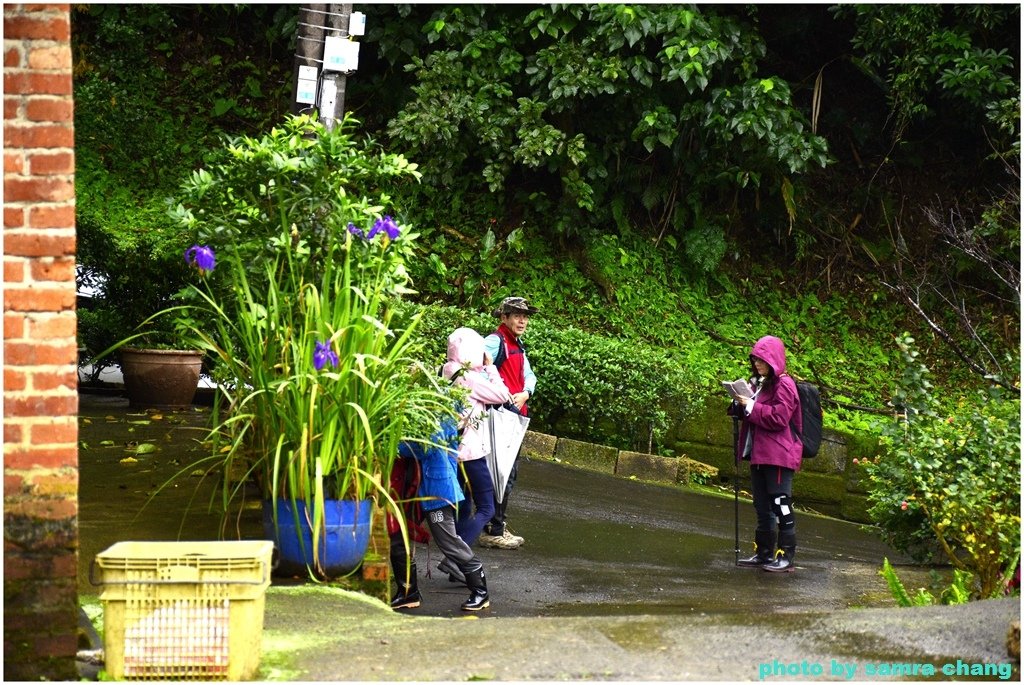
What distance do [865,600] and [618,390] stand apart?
458 cm

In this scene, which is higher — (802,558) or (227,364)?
(227,364)

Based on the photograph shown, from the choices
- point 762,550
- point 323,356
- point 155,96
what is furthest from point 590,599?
point 155,96

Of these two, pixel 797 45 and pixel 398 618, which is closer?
pixel 398 618

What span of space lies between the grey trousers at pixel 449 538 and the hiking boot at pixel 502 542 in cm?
185

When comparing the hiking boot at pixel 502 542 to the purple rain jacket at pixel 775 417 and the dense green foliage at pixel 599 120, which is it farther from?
the dense green foliage at pixel 599 120

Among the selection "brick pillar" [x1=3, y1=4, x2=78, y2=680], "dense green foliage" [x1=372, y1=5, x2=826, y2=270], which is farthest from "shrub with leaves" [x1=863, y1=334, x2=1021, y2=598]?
"dense green foliage" [x1=372, y1=5, x2=826, y2=270]

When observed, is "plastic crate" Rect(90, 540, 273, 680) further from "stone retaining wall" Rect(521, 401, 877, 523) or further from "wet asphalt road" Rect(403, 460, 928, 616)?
"stone retaining wall" Rect(521, 401, 877, 523)

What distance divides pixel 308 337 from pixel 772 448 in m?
4.11

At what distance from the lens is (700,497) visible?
11.6 metres

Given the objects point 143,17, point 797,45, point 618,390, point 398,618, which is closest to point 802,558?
point 618,390

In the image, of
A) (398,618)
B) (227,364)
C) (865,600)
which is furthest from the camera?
(865,600)

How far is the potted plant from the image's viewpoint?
5797 mm

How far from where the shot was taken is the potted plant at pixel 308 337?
5797 millimetres

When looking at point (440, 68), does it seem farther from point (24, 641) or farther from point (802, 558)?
point (24, 641)
